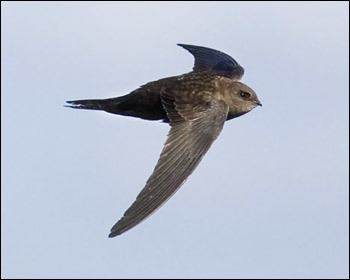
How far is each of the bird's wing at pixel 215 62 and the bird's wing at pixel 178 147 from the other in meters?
1.63

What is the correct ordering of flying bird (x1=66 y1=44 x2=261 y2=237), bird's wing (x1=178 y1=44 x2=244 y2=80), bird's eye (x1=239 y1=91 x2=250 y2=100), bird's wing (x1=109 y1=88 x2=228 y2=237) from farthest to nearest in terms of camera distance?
bird's wing (x1=178 y1=44 x2=244 y2=80) < bird's eye (x1=239 y1=91 x2=250 y2=100) < flying bird (x1=66 y1=44 x2=261 y2=237) < bird's wing (x1=109 y1=88 x2=228 y2=237)

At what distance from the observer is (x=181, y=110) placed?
9906 mm

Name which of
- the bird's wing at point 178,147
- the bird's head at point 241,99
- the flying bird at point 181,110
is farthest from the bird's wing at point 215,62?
the bird's wing at point 178,147

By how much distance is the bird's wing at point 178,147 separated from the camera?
27.0 ft

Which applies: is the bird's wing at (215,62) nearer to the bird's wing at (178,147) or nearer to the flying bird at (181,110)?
the flying bird at (181,110)

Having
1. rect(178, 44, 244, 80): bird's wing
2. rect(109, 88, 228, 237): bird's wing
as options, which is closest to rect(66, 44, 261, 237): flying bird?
rect(109, 88, 228, 237): bird's wing

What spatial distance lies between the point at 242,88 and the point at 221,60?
5.49ft

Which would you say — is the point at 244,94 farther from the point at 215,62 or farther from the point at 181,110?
the point at 215,62

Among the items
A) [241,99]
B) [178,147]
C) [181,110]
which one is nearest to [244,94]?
[241,99]

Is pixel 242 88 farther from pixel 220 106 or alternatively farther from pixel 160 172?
pixel 160 172

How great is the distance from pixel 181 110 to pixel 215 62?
2518 mm

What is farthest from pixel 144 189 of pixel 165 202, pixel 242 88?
pixel 242 88

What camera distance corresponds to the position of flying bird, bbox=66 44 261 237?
29.2 ft

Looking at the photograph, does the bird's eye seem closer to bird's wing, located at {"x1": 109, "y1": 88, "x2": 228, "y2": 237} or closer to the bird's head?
the bird's head
